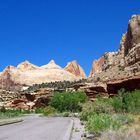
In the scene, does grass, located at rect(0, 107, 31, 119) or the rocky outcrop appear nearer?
grass, located at rect(0, 107, 31, 119)

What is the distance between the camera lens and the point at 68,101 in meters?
120

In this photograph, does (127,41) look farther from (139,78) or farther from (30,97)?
(139,78)

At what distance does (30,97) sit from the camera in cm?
14688

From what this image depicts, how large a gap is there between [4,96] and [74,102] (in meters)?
57.2

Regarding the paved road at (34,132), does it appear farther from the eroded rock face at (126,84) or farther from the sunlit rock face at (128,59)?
the sunlit rock face at (128,59)

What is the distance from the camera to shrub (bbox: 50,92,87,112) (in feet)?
386

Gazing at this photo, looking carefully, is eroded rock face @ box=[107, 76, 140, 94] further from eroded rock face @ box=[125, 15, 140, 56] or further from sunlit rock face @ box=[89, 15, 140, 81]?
eroded rock face @ box=[125, 15, 140, 56]

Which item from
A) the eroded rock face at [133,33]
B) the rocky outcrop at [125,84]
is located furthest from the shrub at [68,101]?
the eroded rock face at [133,33]

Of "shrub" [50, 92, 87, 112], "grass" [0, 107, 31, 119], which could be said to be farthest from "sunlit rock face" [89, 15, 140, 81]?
"grass" [0, 107, 31, 119]


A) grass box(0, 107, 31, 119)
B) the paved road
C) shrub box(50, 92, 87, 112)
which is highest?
shrub box(50, 92, 87, 112)

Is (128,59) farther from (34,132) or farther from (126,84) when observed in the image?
(34,132)

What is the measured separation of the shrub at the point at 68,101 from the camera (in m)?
118

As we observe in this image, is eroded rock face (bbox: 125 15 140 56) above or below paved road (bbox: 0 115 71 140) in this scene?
above

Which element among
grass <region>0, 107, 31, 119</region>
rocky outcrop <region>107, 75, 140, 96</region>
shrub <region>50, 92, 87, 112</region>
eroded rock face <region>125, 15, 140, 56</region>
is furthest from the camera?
eroded rock face <region>125, 15, 140, 56</region>
